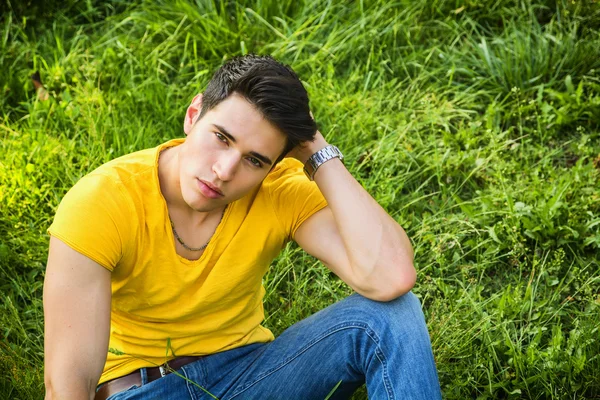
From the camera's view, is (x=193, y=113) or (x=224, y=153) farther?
(x=193, y=113)

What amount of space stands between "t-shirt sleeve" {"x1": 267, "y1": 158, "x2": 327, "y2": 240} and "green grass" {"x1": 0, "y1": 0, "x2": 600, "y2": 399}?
76 cm

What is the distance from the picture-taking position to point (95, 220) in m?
2.06

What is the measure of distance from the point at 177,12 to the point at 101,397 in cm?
251

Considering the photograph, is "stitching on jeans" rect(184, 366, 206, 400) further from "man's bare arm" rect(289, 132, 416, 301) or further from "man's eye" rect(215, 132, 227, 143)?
"man's eye" rect(215, 132, 227, 143)

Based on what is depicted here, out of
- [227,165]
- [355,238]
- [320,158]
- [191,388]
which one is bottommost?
[191,388]

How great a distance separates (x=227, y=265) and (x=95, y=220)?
1.53 ft

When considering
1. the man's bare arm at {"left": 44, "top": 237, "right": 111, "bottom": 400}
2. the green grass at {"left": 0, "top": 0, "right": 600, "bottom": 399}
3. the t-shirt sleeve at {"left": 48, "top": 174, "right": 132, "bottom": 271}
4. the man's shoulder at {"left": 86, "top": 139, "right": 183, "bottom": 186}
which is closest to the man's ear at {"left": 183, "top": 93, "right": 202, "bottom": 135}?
the man's shoulder at {"left": 86, "top": 139, "right": 183, "bottom": 186}

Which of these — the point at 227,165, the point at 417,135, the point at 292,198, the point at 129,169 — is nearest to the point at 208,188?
the point at 227,165

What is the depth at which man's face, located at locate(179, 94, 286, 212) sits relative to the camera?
2.21m

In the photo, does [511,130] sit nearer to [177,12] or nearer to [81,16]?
[177,12]

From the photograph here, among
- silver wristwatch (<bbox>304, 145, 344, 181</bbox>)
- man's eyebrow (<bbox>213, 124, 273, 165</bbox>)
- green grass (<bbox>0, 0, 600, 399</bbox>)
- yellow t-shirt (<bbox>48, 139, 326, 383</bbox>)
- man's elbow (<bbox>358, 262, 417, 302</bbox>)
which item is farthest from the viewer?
green grass (<bbox>0, 0, 600, 399</bbox>)

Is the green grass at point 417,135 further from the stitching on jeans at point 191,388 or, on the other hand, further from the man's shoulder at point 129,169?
the man's shoulder at point 129,169

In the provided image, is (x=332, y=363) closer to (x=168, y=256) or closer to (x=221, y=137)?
(x=168, y=256)

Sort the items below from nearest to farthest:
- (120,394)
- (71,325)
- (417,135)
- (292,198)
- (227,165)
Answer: (71,325) < (227,165) < (120,394) < (292,198) < (417,135)
